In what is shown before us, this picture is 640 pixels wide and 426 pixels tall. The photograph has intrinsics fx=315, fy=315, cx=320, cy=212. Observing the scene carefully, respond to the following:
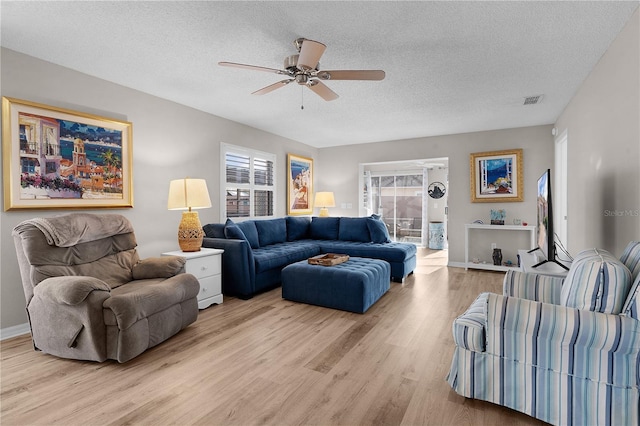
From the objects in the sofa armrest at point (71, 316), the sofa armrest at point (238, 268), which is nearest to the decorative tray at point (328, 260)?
the sofa armrest at point (238, 268)

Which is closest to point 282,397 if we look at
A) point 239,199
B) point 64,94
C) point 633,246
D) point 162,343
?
point 162,343

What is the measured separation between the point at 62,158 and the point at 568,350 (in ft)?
13.7

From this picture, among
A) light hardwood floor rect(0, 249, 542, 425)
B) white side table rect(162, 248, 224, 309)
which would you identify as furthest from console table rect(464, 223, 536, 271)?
white side table rect(162, 248, 224, 309)

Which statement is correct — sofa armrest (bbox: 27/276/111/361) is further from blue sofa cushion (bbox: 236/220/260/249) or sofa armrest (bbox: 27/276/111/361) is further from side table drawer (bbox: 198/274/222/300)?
blue sofa cushion (bbox: 236/220/260/249)

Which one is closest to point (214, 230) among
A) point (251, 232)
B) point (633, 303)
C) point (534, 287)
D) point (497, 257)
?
point (251, 232)

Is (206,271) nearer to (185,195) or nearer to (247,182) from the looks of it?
(185,195)

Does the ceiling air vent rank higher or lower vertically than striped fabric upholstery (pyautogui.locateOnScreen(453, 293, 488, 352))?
higher

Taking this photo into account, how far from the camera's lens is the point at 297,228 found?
5.83 metres

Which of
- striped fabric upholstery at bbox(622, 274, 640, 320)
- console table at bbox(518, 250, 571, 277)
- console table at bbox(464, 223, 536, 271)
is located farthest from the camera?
console table at bbox(464, 223, 536, 271)

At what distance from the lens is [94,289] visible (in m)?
2.24

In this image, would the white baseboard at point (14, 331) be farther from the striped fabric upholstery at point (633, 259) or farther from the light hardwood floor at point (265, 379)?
the striped fabric upholstery at point (633, 259)

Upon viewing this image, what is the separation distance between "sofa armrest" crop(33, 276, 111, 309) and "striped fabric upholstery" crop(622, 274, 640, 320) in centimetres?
309

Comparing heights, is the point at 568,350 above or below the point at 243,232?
below

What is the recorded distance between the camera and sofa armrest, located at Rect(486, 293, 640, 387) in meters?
1.44
